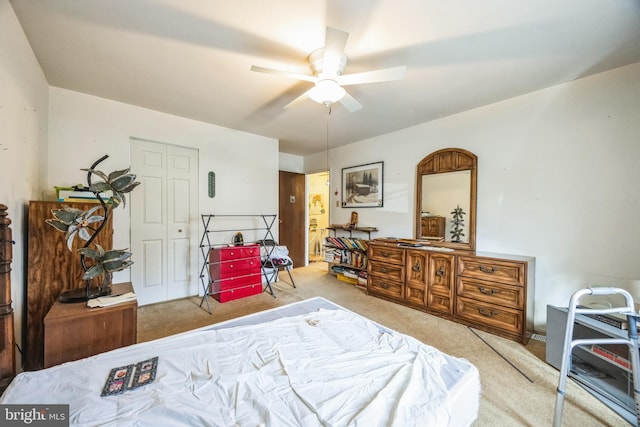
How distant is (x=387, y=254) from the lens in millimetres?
3471

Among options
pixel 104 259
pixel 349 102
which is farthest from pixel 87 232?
pixel 349 102

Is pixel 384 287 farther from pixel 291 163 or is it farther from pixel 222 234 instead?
pixel 291 163

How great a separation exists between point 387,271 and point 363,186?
1.56m

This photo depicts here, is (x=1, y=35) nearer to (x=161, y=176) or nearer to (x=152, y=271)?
(x=161, y=176)

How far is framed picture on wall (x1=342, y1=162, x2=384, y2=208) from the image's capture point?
13.6 feet

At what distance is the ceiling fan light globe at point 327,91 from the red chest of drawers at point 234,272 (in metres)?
2.36

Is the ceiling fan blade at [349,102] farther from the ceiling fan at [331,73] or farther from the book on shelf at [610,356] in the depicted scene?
the book on shelf at [610,356]

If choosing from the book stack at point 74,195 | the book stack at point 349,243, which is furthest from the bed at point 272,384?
the book stack at point 349,243

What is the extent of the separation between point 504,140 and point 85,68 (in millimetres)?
4212

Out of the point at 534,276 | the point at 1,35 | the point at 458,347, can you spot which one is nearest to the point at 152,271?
the point at 1,35

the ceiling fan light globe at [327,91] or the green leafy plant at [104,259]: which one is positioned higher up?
the ceiling fan light globe at [327,91]

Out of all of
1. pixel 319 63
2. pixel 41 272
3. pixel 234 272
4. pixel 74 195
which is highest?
pixel 319 63

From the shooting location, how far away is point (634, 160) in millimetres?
2137

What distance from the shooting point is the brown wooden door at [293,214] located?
5152 mm
